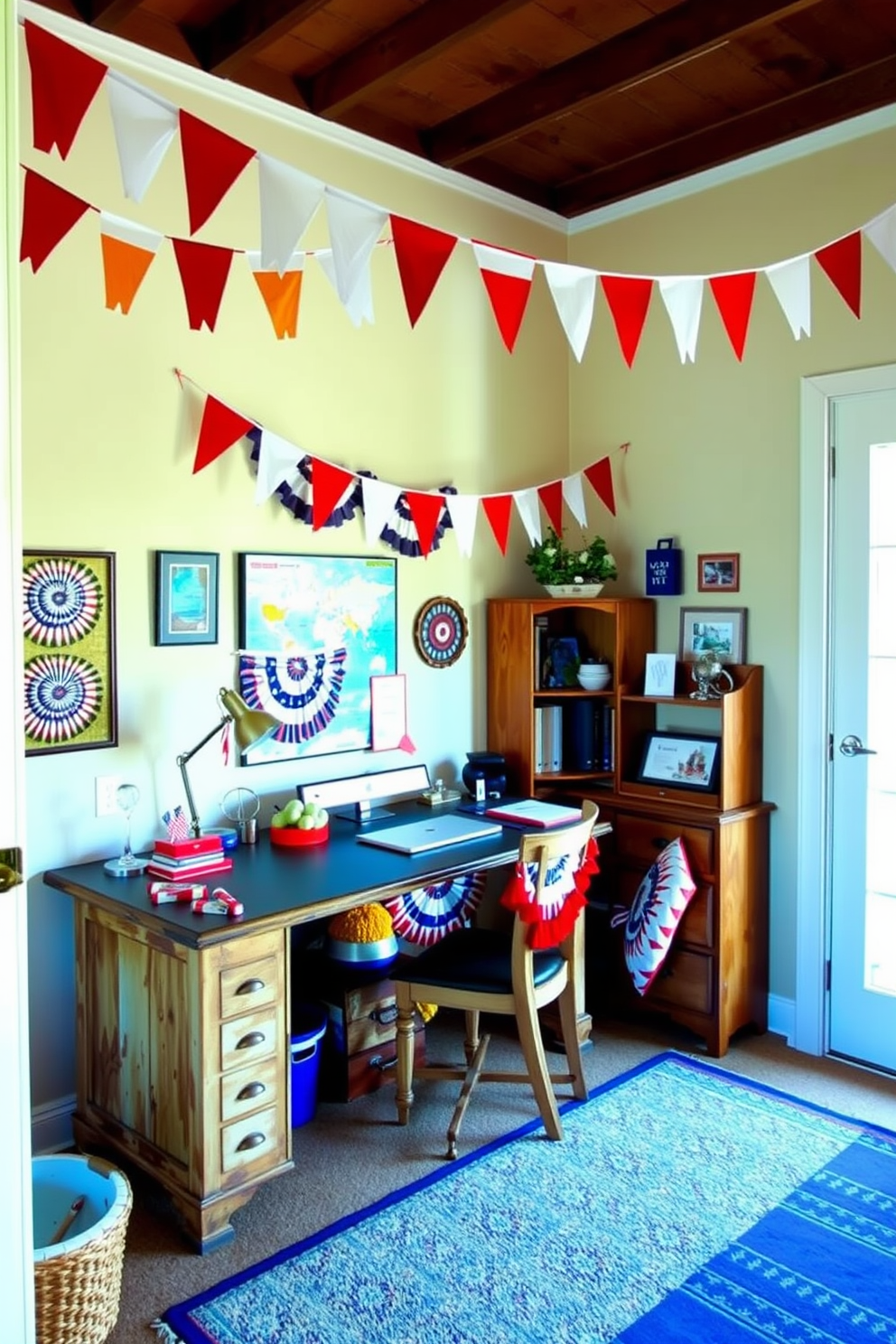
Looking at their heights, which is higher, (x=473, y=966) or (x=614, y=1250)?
(x=473, y=966)

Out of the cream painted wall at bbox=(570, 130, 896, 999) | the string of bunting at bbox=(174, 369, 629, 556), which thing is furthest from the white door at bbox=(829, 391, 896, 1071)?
the string of bunting at bbox=(174, 369, 629, 556)

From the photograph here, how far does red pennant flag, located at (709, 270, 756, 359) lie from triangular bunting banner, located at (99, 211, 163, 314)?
1.40m

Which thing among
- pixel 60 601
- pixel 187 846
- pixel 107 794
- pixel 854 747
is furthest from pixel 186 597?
pixel 854 747

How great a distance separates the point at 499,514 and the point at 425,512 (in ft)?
1.15

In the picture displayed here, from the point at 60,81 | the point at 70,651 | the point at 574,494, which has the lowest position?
the point at 70,651

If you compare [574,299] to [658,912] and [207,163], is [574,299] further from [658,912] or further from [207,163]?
[658,912]

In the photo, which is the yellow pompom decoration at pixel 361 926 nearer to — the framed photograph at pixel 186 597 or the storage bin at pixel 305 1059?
the storage bin at pixel 305 1059

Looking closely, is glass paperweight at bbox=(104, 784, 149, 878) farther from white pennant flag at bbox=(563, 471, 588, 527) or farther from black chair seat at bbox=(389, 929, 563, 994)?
white pennant flag at bbox=(563, 471, 588, 527)

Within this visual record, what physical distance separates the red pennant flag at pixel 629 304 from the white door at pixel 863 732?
2.81ft

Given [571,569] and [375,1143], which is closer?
[375,1143]

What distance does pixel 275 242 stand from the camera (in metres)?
2.09

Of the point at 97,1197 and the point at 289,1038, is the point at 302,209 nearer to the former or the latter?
the point at 289,1038

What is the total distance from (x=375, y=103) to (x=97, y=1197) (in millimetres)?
2969

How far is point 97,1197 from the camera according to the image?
7.11 feet
